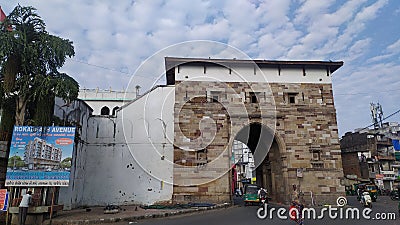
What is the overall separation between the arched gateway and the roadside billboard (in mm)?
8296

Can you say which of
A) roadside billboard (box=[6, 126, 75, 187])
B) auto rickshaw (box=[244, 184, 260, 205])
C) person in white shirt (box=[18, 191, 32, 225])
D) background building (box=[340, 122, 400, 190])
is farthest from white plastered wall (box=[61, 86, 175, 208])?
background building (box=[340, 122, 400, 190])

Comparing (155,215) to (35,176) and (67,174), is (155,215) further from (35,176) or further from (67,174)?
(35,176)

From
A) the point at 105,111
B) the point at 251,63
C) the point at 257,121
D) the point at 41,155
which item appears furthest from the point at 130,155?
the point at 105,111

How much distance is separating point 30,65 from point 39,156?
3690 mm

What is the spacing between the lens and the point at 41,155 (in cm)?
1057

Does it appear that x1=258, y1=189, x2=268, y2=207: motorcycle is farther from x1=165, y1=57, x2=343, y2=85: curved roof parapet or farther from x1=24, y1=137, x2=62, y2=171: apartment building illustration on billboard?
x1=24, y1=137, x2=62, y2=171: apartment building illustration on billboard

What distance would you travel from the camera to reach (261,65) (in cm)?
2041

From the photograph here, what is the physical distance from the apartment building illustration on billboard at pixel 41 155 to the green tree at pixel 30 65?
0.85 meters

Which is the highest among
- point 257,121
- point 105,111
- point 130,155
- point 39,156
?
point 105,111

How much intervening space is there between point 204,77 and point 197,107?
2.11 m

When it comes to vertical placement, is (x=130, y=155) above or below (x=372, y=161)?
below

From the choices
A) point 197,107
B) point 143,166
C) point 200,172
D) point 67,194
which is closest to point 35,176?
point 67,194

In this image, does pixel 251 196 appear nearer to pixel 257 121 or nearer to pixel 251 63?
pixel 257 121

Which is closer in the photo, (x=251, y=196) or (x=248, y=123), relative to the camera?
(x=251, y=196)
